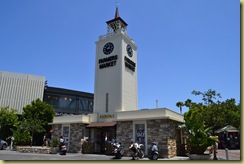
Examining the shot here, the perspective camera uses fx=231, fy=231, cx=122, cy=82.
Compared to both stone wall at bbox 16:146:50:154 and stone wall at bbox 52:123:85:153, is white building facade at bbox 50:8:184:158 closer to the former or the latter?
stone wall at bbox 52:123:85:153

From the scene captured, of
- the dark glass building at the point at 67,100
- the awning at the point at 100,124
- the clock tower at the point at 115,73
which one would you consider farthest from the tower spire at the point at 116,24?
the dark glass building at the point at 67,100

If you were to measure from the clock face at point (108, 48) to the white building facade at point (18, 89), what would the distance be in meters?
21.5

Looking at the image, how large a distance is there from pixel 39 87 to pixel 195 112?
102ft

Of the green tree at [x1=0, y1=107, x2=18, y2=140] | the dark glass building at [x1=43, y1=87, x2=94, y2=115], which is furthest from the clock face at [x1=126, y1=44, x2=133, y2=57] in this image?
the dark glass building at [x1=43, y1=87, x2=94, y2=115]

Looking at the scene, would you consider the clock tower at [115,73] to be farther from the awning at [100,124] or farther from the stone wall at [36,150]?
the stone wall at [36,150]

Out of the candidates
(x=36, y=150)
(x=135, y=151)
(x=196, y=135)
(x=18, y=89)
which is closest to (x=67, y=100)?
(x=18, y=89)

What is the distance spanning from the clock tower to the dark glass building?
903 inches

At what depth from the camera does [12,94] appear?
38438 mm

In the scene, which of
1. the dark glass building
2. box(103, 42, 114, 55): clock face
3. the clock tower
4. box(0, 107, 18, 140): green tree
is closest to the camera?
the clock tower

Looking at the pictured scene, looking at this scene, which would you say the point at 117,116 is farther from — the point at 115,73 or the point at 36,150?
the point at 36,150

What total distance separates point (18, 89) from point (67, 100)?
996 centimetres

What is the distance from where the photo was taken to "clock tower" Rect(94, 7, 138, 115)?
2177cm

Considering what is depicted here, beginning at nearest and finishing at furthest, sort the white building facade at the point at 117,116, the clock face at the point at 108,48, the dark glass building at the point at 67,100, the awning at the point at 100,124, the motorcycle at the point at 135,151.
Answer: the motorcycle at the point at 135,151 < the white building facade at the point at 117,116 < the awning at the point at 100,124 < the clock face at the point at 108,48 < the dark glass building at the point at 67,100

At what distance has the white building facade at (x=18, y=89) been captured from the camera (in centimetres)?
3794
